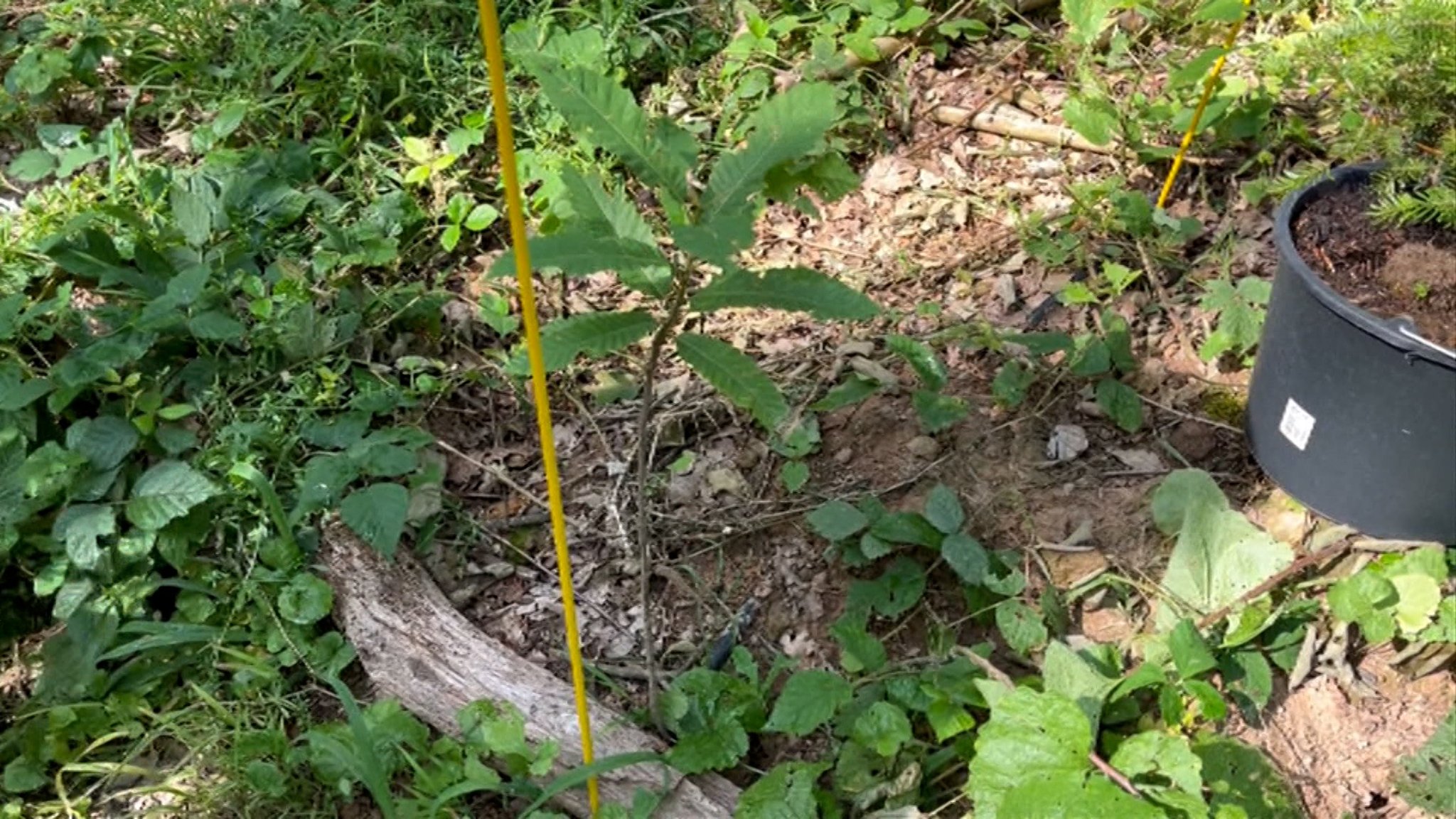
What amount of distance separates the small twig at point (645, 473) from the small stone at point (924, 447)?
20.9 inches

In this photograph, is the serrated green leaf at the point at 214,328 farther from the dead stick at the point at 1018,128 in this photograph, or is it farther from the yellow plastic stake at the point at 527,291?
the dead stick at the point at 1018,128

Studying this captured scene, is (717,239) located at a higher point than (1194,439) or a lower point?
higher

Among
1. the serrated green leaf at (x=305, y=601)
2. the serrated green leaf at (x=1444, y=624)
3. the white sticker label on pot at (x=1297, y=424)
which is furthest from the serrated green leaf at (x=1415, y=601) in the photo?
the serrated green leaf at (x=305, y=601)

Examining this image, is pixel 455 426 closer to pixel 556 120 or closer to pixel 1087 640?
pixel 556 120

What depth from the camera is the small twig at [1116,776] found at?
1.81 metres

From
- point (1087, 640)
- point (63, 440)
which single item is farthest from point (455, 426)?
point (1087, 640)

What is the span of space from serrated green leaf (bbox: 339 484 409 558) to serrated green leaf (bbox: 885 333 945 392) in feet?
3.15

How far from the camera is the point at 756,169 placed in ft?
5.94

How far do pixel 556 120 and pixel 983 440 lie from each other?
1.33 m

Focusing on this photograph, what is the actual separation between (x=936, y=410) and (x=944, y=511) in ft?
0.77

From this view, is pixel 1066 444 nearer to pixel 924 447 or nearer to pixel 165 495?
pixel 924 447

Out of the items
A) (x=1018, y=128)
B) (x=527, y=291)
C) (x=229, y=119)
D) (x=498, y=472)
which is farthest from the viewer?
(x=1018, y=128)

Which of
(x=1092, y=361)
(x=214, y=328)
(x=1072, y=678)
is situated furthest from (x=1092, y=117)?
(x=214, y=328)

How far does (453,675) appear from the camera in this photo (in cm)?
225
